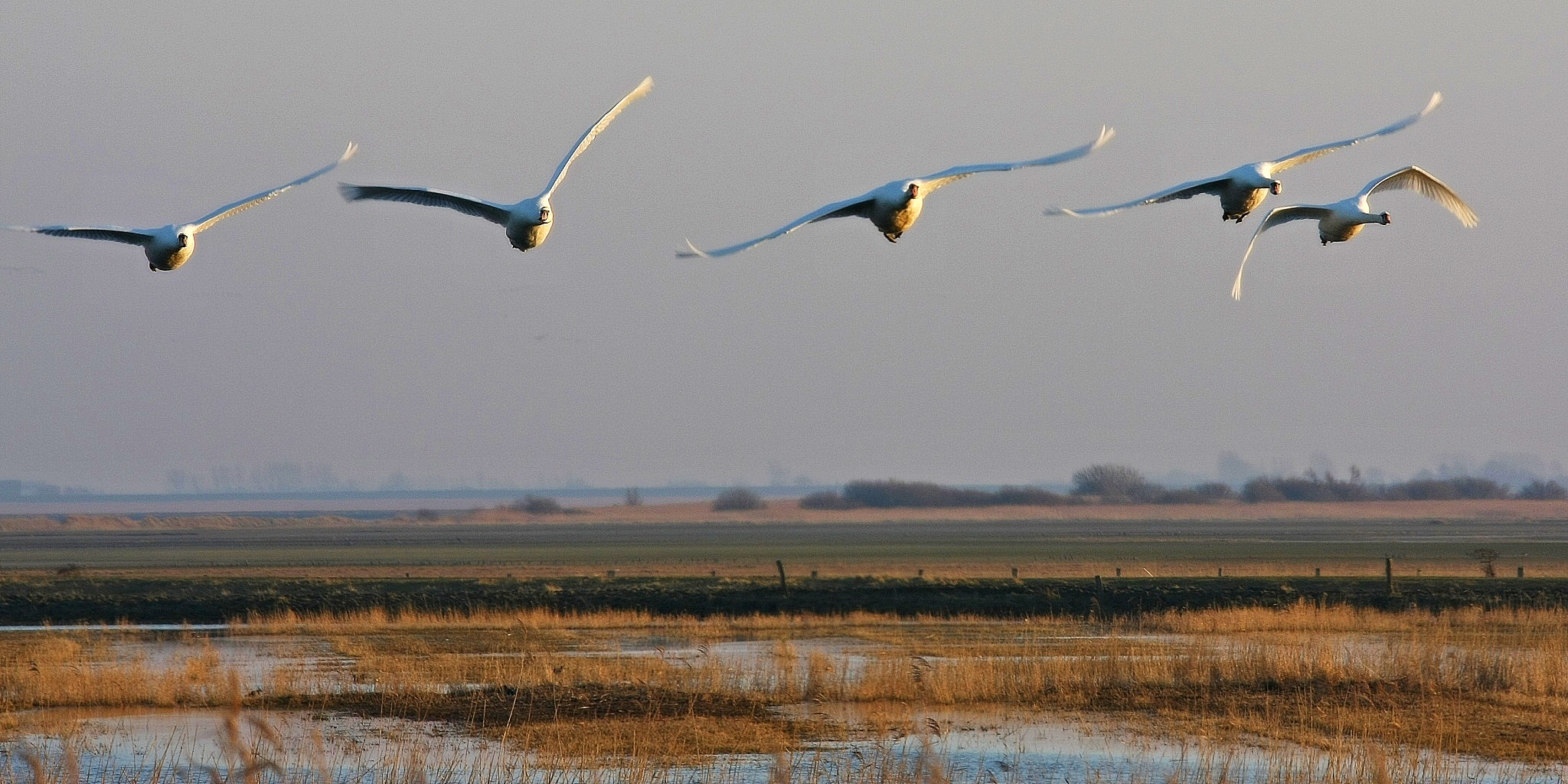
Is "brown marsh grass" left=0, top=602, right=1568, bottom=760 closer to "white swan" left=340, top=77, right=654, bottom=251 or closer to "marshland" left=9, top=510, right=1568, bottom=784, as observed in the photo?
"marshland" left=9, top=510, right=1568, bottom=784

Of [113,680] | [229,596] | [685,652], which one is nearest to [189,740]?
[113,680]

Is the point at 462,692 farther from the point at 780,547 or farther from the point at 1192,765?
the point at 780,547

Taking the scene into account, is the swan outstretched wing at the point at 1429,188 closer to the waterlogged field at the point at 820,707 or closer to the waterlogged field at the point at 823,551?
the waterlogged field at the point at 820,707

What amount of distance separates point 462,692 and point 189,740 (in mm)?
5972

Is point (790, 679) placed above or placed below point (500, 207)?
below

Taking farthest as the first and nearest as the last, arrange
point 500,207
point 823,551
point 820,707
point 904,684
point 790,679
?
point 823,551 → point 790,679 → point 904,684 → point 820,707 → point 500,207

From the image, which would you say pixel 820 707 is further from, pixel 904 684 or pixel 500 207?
pixel 500 207

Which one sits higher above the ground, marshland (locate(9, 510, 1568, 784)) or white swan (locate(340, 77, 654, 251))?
white swan (locate(340, 77, 654, 251))

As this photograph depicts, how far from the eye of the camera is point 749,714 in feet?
92.3

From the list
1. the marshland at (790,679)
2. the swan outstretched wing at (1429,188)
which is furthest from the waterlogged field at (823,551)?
the swan outstretched wing at (1429,188)

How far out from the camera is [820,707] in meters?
29.1

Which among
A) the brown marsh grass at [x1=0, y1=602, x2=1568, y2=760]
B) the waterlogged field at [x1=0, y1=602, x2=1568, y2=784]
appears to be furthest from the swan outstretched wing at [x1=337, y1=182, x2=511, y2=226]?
the brown marsh grass at [x1=0, y1=602, x2=1568, y2=760]

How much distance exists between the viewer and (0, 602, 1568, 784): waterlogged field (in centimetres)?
2270

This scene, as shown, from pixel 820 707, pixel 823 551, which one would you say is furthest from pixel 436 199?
pixel 823 551
